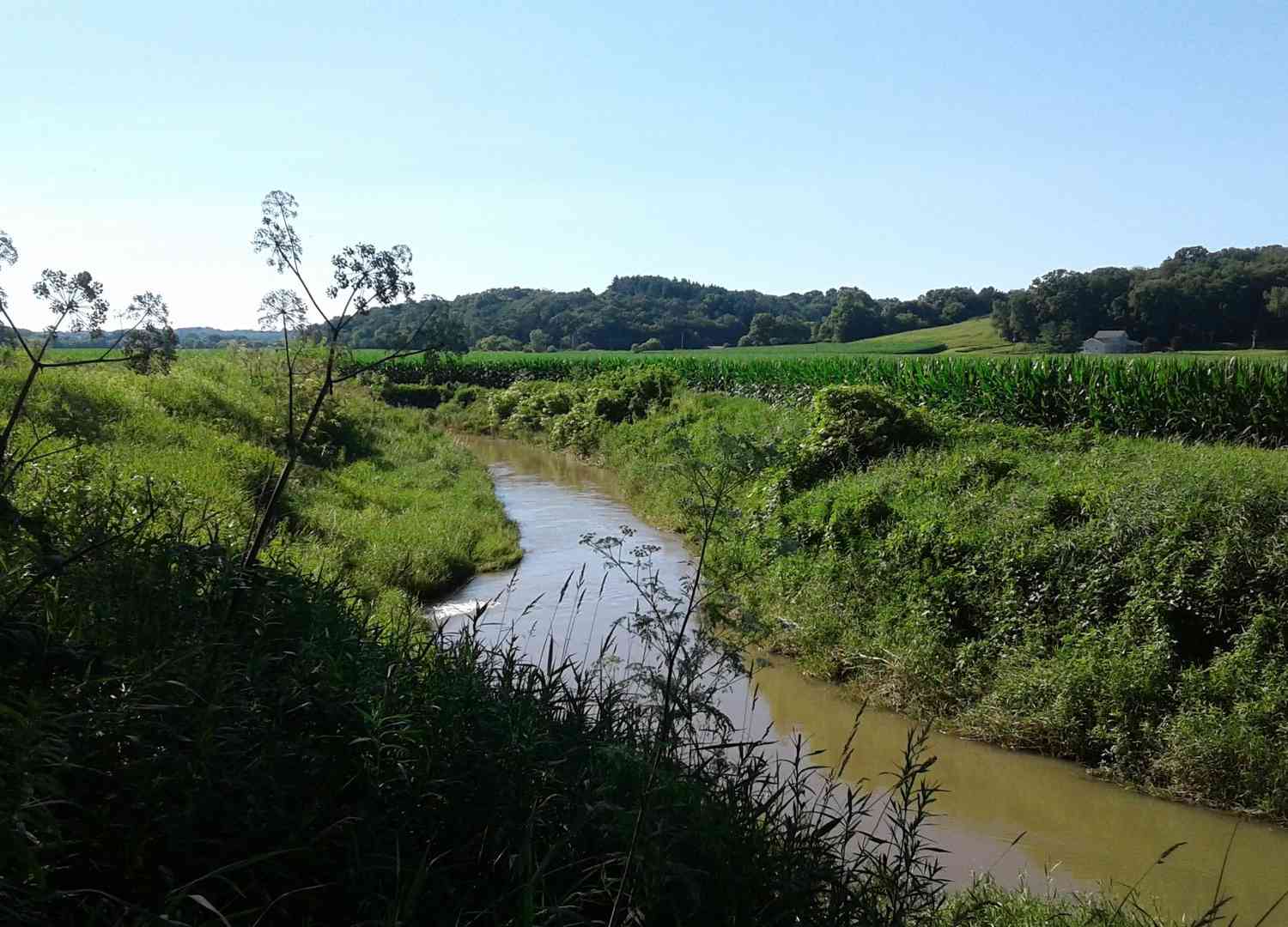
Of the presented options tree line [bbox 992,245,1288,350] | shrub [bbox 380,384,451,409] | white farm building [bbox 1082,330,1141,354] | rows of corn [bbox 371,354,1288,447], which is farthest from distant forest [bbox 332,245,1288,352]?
rows of corn [bbox 371,354,1288,447]

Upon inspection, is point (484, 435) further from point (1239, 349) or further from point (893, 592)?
point (1239, 349)

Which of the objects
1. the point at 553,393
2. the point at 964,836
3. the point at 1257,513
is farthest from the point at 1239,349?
the point at 964,836

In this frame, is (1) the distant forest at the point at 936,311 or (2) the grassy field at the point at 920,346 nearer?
(1) the distant forest at the point at 936,311

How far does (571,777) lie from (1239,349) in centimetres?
5782

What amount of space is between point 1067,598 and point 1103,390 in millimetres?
10039

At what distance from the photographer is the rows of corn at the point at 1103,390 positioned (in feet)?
55.0

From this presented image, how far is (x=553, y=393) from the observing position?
36.3 metres

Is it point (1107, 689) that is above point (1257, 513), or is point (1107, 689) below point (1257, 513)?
below

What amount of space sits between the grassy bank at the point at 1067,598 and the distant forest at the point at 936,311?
6.51 metres

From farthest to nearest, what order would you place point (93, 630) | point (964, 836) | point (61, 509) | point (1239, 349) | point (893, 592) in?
point (1239, 349) < point (893, 592) < point (964, 836) < point (61, 509) < point (93, 630)

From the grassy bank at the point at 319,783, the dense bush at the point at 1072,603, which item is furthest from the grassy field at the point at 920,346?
the grassy bank at the point at 319,783

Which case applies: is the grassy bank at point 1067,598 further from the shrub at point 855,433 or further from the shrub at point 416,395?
the shrub at point 416,395

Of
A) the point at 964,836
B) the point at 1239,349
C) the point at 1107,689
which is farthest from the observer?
the point at 1239,349

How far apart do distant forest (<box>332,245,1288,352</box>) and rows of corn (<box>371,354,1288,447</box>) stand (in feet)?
34.8
